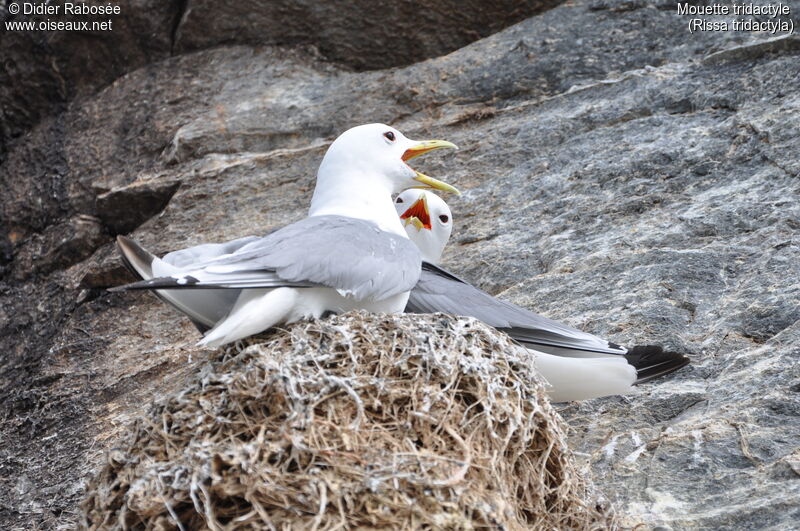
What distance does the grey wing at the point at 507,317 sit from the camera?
177 inches

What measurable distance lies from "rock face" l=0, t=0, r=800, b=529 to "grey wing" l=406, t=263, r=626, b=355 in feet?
1.57

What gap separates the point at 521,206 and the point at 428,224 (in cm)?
78

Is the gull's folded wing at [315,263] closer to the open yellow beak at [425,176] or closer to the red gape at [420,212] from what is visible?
the open yellow beak at [425,176]

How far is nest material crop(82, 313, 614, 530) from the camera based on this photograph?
10.8ft

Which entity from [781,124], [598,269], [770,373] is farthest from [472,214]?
[770,373]

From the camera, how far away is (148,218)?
7234mm

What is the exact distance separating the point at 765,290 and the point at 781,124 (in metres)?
1.45

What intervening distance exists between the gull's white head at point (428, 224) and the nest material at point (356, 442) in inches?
75.6

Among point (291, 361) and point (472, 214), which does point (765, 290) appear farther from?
point (291, 361)

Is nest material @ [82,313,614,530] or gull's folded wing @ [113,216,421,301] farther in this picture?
gull's folded wing @ [113,216,421,301]

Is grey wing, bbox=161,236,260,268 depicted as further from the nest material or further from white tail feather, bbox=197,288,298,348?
the nest material

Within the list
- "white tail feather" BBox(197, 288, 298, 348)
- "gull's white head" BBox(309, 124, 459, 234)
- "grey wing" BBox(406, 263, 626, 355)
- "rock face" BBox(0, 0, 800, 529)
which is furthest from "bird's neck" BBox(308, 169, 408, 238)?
"rock face" BBox(0, 0, 800, 529)

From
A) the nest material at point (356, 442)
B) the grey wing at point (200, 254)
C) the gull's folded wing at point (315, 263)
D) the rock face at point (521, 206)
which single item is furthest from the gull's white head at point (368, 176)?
the rock face at point (521, 206)

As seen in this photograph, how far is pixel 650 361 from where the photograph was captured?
177 inches
